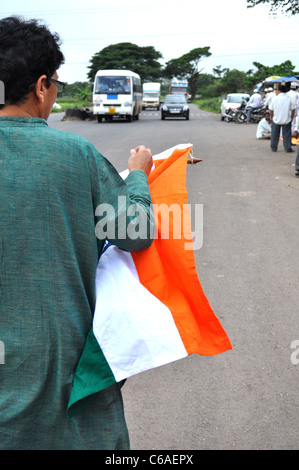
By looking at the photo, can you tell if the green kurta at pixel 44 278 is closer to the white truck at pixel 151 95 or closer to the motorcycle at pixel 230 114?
the motorcycle at pixel 230 114

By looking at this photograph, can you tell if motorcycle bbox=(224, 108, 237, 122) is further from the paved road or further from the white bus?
the paved road

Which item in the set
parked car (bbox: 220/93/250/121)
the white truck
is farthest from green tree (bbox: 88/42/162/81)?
parked car (bbox: 220/93/250/121)

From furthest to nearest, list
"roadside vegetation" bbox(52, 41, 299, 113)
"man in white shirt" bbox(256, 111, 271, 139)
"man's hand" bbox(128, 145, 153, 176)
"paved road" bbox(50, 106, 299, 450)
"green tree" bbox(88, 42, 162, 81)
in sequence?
"green tree" bbox(88, 42, 162, 81) → "roadside vegetation" bbox(52, 41, 299, 113) → "man in white shirt" bbox(256, 111, 271, 139) → "paved road" bbox(50, 106, 299, 450) → "man's hand" bbox(128, 145, 153, 176)

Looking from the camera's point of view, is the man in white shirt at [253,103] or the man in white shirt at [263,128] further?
the man in white shirt at [253,103]

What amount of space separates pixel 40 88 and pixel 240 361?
253cm

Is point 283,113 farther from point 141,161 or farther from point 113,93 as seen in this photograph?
point 113,93

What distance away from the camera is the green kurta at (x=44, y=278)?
4.36 ft

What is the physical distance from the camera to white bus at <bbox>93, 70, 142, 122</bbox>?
25.2 metres

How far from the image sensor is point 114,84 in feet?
83.7

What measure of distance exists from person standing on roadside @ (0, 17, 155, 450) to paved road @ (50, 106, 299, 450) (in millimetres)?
1422

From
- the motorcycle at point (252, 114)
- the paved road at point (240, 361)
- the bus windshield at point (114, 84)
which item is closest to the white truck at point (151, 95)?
the bus windshield at point (114, 84)

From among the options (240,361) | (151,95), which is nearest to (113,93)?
(151,95)

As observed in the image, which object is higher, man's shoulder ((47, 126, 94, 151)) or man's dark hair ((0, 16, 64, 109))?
man's dark hair ((0, 16, 64, 109))

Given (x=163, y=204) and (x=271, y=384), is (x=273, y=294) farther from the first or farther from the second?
(x=163, y=204)
